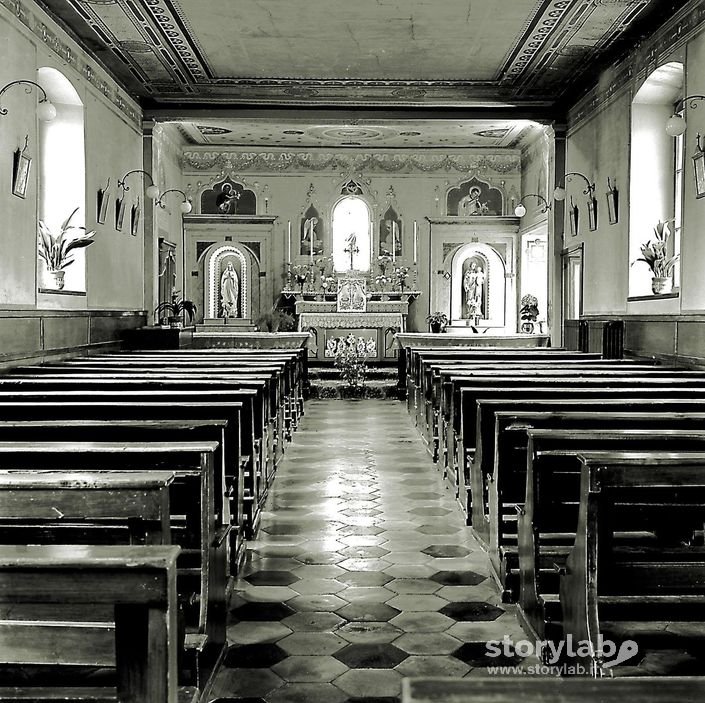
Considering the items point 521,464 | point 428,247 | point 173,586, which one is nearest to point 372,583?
point 521,464

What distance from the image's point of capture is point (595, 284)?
1112 cm

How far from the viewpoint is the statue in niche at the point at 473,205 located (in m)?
17.1

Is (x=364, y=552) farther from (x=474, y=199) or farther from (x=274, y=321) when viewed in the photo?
(x=474, y=199)

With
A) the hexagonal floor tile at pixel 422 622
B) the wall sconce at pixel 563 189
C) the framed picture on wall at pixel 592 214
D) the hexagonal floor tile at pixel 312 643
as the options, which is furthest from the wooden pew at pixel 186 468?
the wall sconce at pixel 563 189

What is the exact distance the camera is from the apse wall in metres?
7.50

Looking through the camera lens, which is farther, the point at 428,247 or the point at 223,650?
the point at 428,247

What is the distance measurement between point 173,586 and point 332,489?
4748 millimetres

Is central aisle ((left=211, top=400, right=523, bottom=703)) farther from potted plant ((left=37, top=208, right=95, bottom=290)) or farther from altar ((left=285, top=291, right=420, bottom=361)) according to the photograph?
altar ((left=285, top=291, right=420, bottom=361))

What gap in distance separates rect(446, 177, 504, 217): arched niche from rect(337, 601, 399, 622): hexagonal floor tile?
46.3ft

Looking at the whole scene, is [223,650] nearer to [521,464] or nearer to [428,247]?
[521,464]

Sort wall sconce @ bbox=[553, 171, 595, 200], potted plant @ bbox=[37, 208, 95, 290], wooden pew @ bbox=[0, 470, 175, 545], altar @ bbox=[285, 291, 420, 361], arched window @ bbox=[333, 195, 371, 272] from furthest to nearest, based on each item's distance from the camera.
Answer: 1. arched window @ bbox=[333, 195, 371, 272]
2. altar @ bbox=[285, 291, 420, 361]
3. wall sconce @ bbox=[553, 171, 595, 200]
4. potted plant @ bbox=[37, 208, 95, 290]
5. wooden pew @ bbox=[0, 470, 175, 545]

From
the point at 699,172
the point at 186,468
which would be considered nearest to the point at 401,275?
the point at 699,172

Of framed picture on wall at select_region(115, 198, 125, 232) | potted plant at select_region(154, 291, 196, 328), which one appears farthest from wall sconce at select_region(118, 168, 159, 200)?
potted plant at select_region(154, 291, 196, 328)

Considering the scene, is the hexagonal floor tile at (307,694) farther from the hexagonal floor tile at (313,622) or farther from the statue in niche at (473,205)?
the statue in niche at (473,205)
